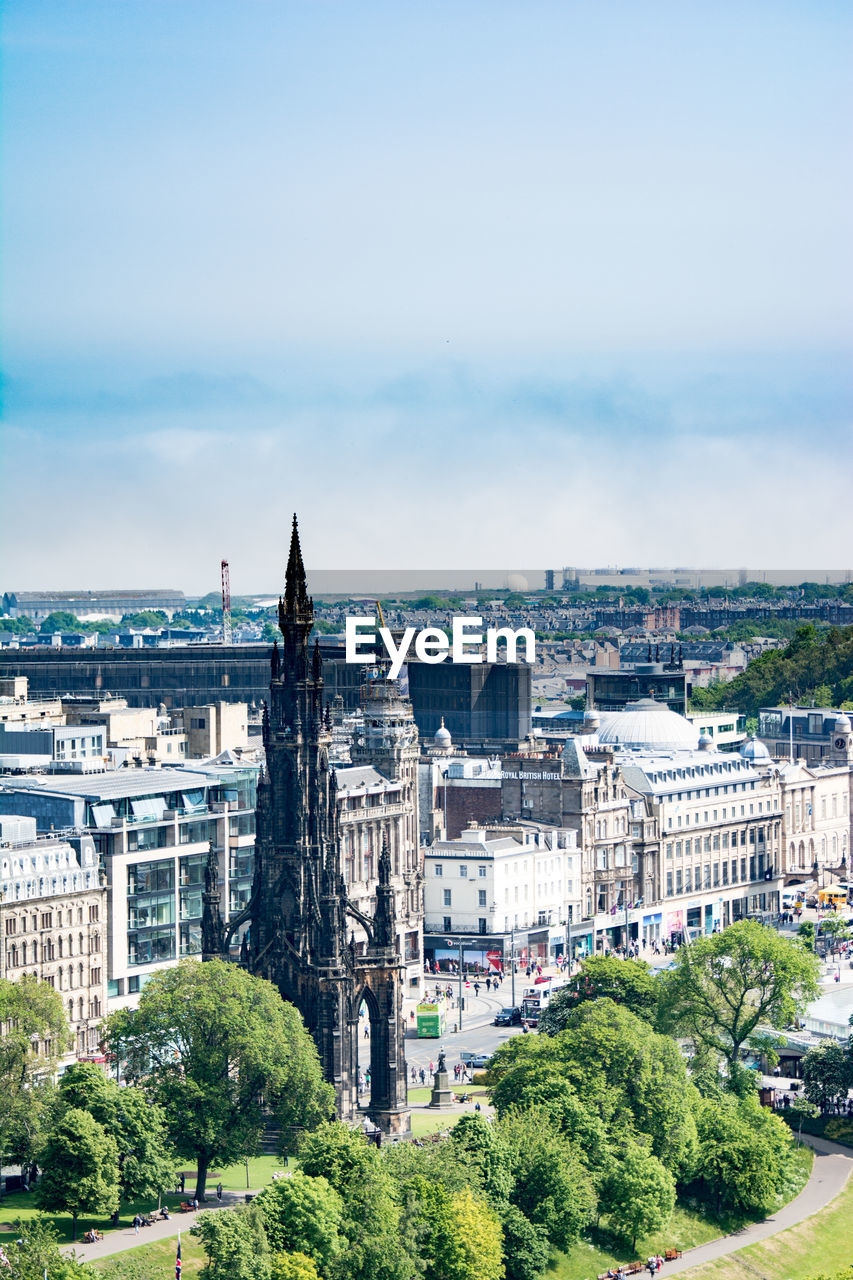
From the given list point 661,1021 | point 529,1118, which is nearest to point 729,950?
point 661,1021

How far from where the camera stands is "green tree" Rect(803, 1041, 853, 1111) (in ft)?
586

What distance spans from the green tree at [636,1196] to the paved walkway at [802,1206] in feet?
9.54

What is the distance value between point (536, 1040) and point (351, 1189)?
31150 millimetres

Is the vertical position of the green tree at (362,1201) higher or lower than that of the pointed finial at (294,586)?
lower

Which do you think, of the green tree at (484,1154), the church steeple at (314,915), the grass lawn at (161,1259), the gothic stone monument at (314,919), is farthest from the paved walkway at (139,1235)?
the church steeple at (314,915)

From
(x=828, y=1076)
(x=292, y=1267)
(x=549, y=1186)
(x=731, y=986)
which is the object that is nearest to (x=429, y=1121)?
(x=549, y=1186)

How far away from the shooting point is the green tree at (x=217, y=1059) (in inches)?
5743

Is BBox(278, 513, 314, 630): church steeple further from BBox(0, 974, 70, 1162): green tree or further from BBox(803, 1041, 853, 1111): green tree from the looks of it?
BBox(803, 1041, 853, 1111): green tree

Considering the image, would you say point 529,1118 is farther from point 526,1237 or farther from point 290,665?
point 290,665

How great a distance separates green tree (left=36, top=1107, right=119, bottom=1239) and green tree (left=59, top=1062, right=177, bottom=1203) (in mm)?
2003

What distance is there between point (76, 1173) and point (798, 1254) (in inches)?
1746

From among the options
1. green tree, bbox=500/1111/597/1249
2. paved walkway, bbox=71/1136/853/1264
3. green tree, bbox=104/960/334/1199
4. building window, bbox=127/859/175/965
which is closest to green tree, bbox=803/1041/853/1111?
paved walkway, bbox=71/1136/853/1264

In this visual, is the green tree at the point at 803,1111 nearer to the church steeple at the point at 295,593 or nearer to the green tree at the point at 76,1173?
the church steeple at the point at 295,593

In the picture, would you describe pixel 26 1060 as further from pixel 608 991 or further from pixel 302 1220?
pixel 608 991
